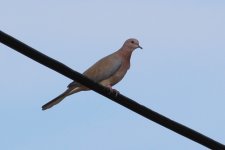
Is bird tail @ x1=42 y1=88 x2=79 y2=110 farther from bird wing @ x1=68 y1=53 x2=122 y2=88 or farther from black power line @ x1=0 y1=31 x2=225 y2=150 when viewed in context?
black power line @ x1=0 y1=31 x2=225 y2=150

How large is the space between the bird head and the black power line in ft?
19.1

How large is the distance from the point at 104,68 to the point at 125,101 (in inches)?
196

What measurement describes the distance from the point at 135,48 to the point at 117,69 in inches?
37.2

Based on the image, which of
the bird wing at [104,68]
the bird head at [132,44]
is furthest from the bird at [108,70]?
the bird head at [132,44]

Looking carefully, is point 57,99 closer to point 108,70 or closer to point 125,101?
point 108,70

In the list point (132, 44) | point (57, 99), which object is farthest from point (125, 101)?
point (132, 44)

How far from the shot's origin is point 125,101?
5012mm

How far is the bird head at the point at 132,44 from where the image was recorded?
35.7 feet

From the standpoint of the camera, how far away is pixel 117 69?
1009 centimetres

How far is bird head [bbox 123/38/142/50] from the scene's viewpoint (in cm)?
1089

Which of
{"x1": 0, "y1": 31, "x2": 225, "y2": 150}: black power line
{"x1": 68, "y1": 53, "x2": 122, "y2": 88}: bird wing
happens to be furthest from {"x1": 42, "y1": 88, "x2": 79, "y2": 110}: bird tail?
{"x1": 0, "y1": 31, "x2": 225, "y2": 150}: black power line

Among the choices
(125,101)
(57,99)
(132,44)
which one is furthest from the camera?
(132,44)

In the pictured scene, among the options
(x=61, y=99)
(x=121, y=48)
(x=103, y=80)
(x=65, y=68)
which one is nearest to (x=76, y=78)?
(x=65, y=68)

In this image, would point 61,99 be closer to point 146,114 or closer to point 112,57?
point 112,57
